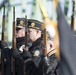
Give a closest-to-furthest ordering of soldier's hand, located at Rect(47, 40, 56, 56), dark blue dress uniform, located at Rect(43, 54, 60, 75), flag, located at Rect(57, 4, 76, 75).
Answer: flag, located at Rect(57, 4, 76, 75), dark blue dress uniform, located at Rect(43, 54, 60, 75), soldier's hand, located at Rect(47, 40, 56, 56)

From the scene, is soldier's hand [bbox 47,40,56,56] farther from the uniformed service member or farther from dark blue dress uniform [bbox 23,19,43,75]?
the uniformed service member

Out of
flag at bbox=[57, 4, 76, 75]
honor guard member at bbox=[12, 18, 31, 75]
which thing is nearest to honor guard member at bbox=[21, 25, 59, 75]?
honor guard member at bbox=[12, 18, 31, 75]

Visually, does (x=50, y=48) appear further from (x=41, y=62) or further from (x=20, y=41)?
(x=20, y=41)

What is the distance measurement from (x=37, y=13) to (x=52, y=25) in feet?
10.7

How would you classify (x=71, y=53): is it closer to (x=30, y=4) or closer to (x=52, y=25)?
(x=52, y=25)

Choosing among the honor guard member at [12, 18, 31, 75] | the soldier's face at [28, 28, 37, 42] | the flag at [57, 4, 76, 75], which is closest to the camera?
the flag at [57, 4, 76, 75]

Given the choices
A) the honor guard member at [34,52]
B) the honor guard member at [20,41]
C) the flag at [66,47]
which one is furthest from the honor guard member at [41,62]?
the flag at [66,47]

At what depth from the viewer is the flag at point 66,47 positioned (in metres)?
2.62

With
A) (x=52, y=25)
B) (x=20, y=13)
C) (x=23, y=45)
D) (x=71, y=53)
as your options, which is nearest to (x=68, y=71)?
(x=71, y=53)

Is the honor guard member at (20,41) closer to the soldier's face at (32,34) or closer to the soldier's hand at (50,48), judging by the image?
the soldier's face at (32,34)

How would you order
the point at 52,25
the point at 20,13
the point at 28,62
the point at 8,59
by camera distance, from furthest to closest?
the point at 20,13
the point at 8,59
the point at 28,62
the point at 52,25

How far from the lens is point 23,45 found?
4367 millimetres

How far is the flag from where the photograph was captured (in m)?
2.62

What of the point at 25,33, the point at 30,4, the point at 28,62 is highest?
the point at 30,4
